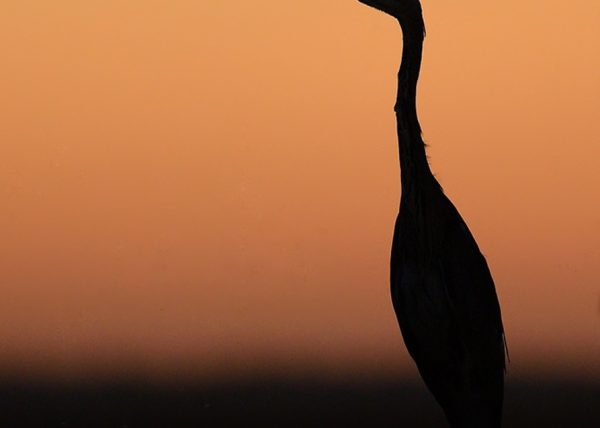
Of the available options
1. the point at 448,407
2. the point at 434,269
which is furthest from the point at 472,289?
the point at 448,407

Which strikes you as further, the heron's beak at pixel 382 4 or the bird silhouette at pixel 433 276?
the heron's beak at pixel 382 4

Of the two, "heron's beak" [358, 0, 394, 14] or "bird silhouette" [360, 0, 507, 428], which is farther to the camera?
"heron's beak" [358, 0, 394, 14]

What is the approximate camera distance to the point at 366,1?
202 inches

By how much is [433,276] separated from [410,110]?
2.47 feet

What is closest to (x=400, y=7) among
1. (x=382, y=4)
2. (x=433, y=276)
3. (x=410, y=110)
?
(x=382, y=4)

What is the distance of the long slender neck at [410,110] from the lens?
15.9 ft

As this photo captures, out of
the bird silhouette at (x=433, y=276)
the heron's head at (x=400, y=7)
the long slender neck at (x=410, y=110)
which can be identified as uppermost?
the heron's head at (x=400, y=7)

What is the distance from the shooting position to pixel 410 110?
486cm

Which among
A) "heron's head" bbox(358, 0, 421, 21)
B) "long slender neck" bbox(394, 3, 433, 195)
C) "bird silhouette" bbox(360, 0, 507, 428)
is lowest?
"bird silhouette" bbox(360, 0, 507, 428)

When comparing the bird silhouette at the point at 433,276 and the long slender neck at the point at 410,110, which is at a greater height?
the long slender neck at the point at 410,110

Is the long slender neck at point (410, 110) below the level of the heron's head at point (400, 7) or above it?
below

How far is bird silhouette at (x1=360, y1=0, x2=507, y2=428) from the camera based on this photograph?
4910mm

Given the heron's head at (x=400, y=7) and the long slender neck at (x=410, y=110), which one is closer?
the long slender neck at (x=410, y=110)

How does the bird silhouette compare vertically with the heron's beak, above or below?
below
